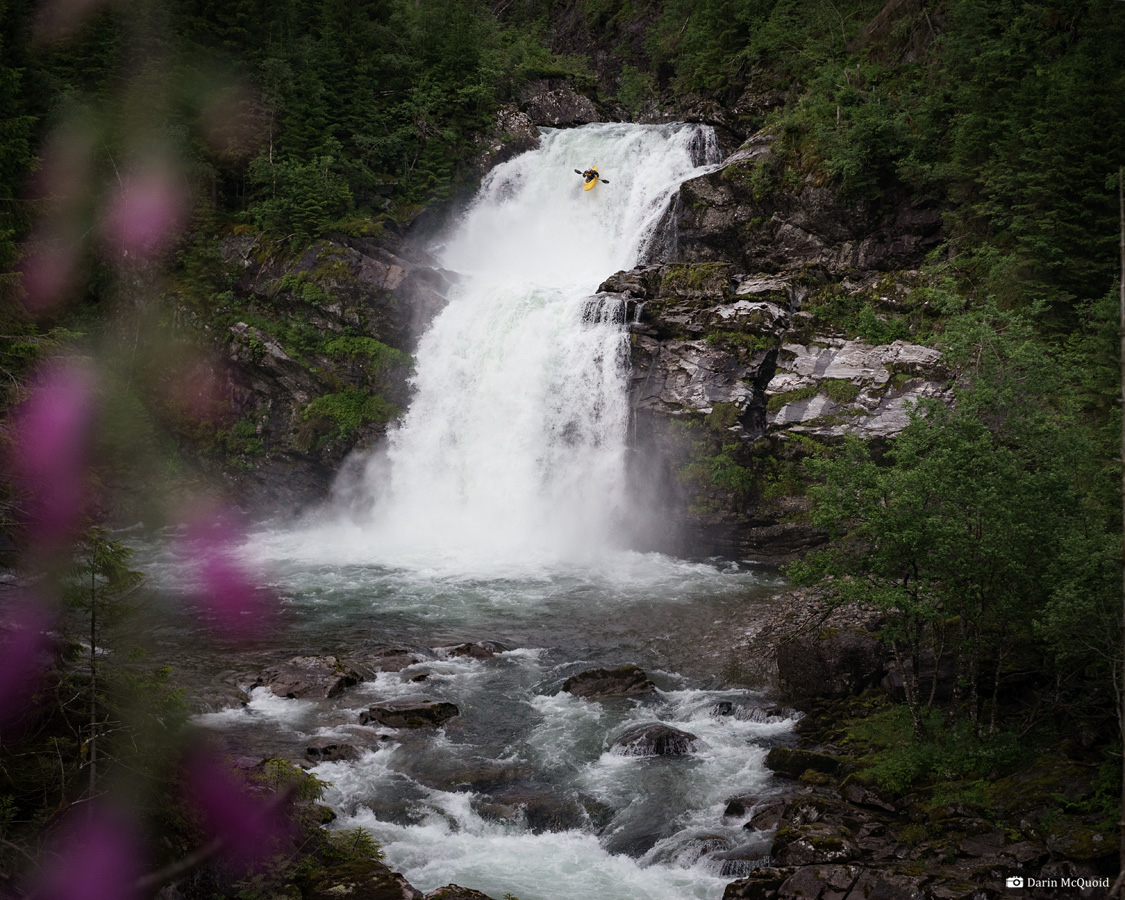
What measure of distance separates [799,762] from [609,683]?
4502mm

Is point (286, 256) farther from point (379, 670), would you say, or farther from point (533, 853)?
point (533, 853)

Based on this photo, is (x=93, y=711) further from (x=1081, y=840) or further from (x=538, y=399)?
(x=538, y=399)

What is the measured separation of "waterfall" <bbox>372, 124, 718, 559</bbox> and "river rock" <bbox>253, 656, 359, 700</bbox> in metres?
9.83

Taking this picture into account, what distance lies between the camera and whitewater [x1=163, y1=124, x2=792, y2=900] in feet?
37.5

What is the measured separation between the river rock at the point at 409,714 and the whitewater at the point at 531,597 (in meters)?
0.27

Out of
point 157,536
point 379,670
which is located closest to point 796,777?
point 379,670

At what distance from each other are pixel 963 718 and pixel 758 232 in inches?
835

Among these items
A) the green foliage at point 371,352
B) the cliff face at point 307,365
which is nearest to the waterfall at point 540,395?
the green foliage at point 371,352

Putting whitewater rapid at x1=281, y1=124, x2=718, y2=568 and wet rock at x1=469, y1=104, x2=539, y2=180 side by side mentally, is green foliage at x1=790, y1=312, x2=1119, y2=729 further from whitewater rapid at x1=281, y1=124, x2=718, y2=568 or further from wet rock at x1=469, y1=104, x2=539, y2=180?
wet rock at x1=469, y1=104, x2=539, y2=180

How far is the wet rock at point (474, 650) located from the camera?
17.9 metres

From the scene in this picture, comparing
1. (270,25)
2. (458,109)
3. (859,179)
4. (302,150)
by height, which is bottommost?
(859,179)

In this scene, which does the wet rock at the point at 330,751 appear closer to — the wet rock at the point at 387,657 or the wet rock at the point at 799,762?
the wet rock at the point at 387,657

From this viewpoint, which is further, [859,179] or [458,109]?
[458,109]

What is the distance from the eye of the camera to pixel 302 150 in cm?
3534
